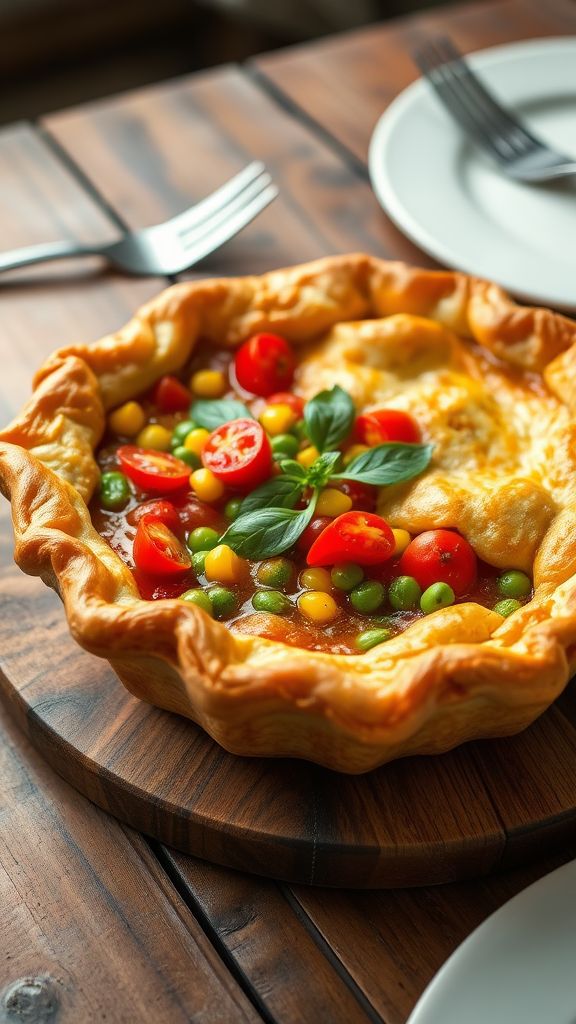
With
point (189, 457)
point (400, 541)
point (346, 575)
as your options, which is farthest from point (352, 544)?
point (189, 457)

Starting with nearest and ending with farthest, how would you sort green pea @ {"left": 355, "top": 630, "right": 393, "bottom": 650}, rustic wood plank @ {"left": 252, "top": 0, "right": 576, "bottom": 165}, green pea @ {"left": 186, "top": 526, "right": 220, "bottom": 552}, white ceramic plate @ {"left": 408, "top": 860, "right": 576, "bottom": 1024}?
white ceramic plate @ {"left": 408, "top": 860, "right": 576, "bottom": 1024} < green pea @ {"left": 355, "top": 630, "right": 393, "bottom": 650} < green pea @ {"left": 186, "top": 526, "right": 220, "bottom": 552} < rustic wood plank @ {"left": 252, "top": 0, "right": 576, "bottom": 165}

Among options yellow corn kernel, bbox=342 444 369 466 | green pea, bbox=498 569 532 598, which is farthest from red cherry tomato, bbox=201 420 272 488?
green pea, bbox=498 569 532 598

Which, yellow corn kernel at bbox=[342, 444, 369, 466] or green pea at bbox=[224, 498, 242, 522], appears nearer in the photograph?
green pea at bbox=[224, 498, 242, 522]

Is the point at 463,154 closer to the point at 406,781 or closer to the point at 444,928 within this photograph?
the point at 406,781

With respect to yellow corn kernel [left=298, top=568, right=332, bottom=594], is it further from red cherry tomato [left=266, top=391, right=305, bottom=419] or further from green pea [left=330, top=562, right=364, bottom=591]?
red cherry tomato [left=266, top=391, right=305, bottom=419]

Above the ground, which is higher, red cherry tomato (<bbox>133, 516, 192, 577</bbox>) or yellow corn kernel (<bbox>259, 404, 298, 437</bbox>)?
red cherry tomato (<bbox>133, 516, 192, 577</bbox>)

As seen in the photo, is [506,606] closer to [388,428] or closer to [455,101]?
[388,428]

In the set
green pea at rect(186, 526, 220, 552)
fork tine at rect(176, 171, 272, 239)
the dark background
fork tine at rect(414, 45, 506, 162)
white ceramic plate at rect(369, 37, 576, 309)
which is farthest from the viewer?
the dark background

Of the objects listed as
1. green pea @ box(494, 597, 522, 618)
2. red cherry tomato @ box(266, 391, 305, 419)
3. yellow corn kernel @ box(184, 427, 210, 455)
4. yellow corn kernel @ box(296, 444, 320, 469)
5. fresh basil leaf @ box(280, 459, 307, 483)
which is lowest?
green pea @ box(494, 597, 522, 618)
